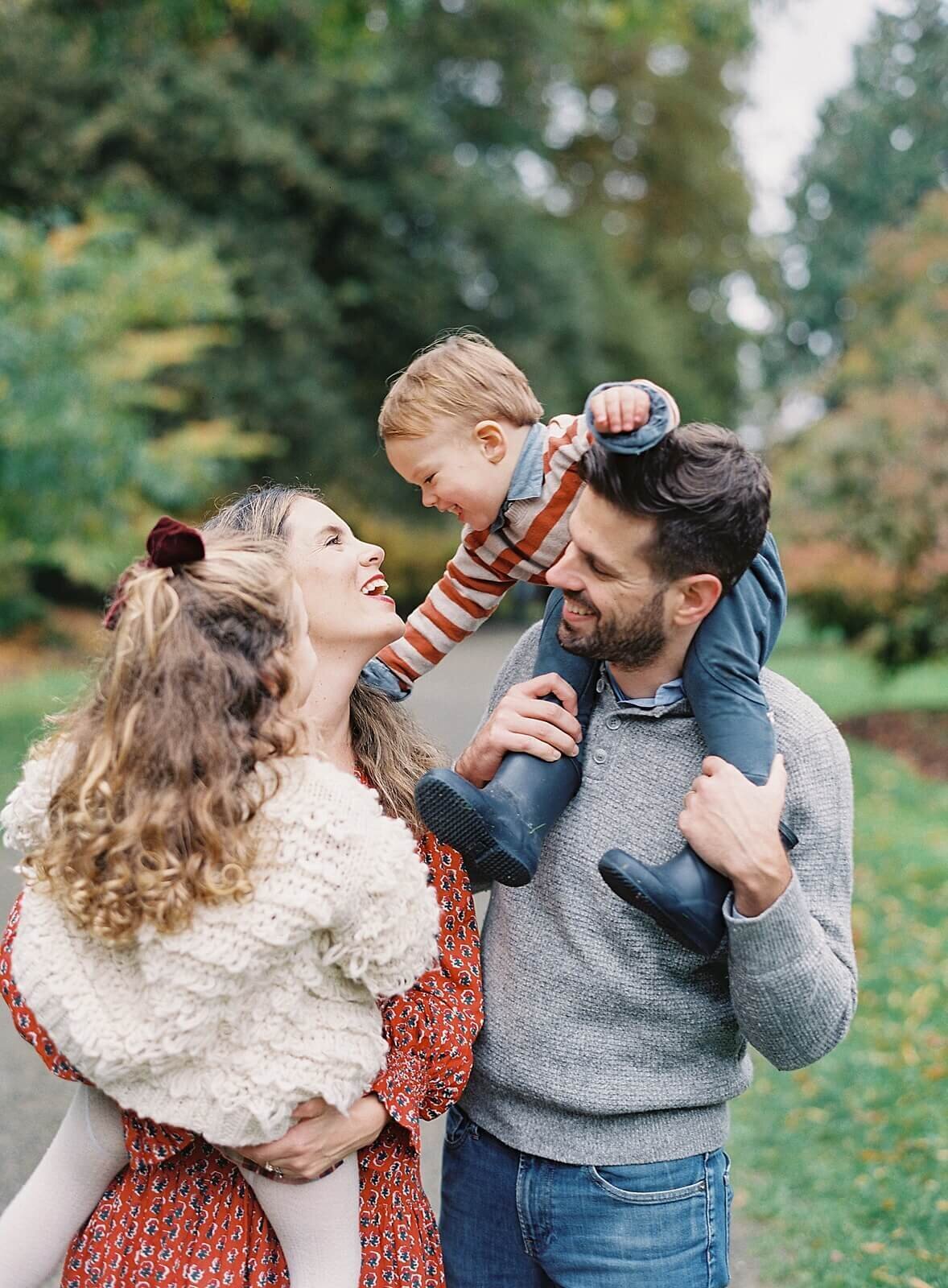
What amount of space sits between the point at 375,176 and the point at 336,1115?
66.6ft

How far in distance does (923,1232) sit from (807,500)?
969 centimetres

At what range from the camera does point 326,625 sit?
2.20 meters

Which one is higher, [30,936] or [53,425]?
[53,425]

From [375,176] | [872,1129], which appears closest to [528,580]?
[872,1129]

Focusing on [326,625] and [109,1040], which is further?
[326,625]

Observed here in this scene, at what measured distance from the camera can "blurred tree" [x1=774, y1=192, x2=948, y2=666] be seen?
453 inches

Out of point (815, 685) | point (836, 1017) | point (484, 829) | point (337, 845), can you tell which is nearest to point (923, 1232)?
point (836, 1017)

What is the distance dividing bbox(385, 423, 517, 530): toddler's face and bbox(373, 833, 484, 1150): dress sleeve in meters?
0.91

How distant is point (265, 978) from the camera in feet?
5.72

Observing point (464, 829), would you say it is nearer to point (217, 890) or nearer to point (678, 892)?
point (678, 892)

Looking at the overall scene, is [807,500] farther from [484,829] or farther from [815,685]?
[484,829]

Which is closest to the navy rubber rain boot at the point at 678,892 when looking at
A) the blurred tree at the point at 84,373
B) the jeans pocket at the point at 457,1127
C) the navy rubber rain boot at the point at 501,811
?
the navy rubber rain boot at the point at 501,811

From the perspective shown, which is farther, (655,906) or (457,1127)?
(457,1127)

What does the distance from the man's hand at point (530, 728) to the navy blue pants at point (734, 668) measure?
6cm
